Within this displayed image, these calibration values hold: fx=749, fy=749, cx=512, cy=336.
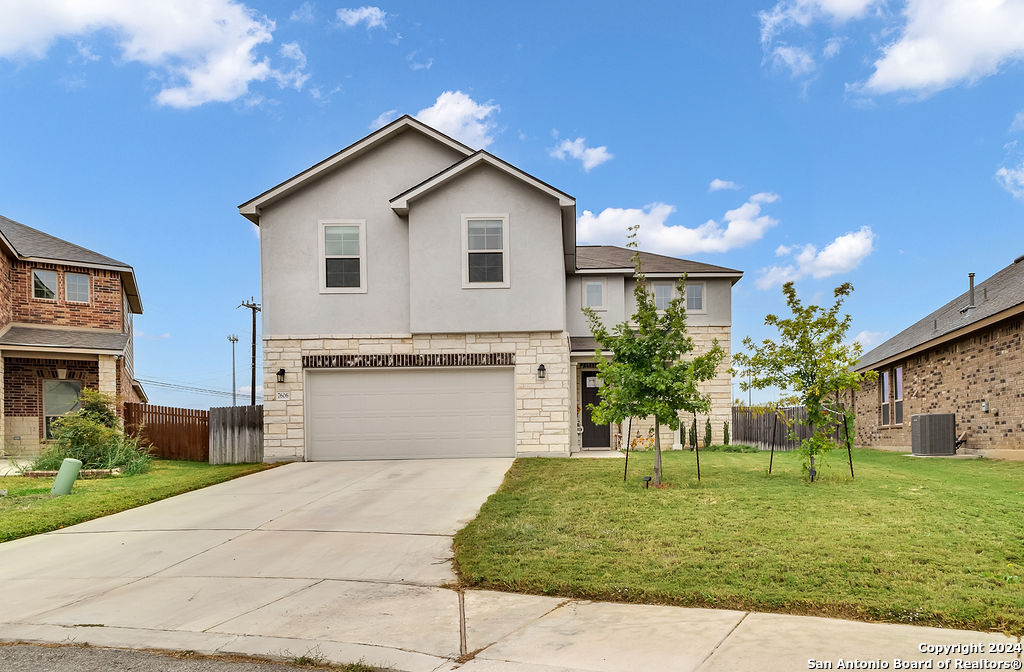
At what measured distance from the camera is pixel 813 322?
41.5 feet

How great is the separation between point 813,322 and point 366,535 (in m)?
8.25

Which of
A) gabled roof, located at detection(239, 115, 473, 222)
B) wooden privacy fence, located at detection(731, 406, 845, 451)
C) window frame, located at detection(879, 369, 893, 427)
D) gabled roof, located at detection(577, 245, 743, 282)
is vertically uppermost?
gabled roof, located at detection(239, 115, 473, 222)

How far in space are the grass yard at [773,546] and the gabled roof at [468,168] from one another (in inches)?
293

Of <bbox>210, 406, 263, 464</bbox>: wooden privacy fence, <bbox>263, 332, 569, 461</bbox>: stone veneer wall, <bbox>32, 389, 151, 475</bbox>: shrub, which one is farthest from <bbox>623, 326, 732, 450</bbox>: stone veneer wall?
<bbox>32, 389, 151, 475</bbox>: shrub

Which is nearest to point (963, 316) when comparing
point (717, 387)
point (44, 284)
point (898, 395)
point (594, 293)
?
point (898, 395)

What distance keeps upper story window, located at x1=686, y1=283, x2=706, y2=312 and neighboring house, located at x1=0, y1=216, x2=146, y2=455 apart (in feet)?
59.1

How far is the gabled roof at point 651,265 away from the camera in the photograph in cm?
2386

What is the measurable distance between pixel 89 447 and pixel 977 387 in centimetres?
2158

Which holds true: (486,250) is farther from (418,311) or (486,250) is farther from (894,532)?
(894,532)

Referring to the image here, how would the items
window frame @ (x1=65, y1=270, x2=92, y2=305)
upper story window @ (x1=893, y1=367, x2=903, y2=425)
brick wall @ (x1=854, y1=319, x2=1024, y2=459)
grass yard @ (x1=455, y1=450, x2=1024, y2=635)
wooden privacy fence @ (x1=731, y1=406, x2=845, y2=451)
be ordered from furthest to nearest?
wooden privacy fence @ (x1=731, y1=406, x2=845, y2=451), upper story window @ (x1=893, y1=367, x2=903, y2=425), window frame @ (x1=65, y1=270, x2=92, y2=305), brick wall @ (x1=854, y1=319, x2=1024, y2=459), grass yard @ (x1=455, y1=450, x2=1024, y2=635)

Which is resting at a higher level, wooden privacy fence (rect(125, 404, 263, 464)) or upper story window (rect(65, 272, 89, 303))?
upper story window (rect(65, 272, 89, 303))

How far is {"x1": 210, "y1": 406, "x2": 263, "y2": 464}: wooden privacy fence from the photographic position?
1859 centimetres

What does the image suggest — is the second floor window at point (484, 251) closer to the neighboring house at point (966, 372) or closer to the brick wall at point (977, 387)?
the neighboring house at point (966, 372)

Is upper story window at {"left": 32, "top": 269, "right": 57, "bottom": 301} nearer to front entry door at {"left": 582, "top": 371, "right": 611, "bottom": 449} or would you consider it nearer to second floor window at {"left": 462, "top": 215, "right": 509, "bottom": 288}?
second floor window at {"left": 462, "top": 215, "right": 509, "bottom": 288}
